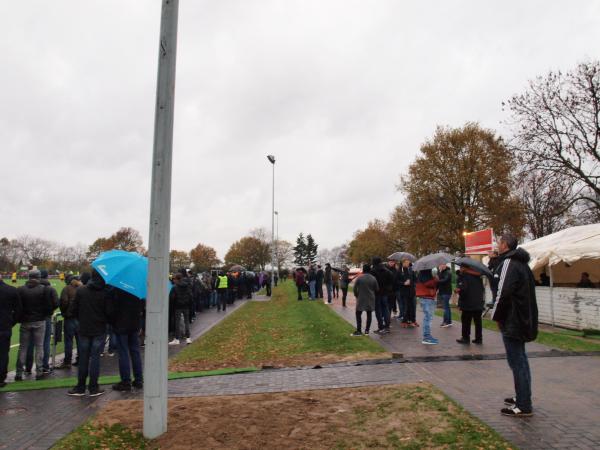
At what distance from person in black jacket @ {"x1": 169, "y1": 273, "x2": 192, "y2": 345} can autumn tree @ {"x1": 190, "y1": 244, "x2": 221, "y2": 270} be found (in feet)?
346

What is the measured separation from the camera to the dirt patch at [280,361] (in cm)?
875

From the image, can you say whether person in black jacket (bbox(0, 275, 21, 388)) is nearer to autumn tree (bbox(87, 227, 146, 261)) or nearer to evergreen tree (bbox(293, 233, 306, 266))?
autumn tree (bbox(87, 227, 146, 261))

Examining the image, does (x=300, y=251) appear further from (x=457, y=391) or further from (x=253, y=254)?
(x=457, y=391)

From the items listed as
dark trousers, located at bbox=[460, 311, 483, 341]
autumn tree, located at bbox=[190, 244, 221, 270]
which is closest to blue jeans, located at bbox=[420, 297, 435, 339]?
dark trousers, located at bbox=[460, 311, 483, 341]

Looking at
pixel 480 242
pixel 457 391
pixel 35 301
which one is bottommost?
pixel 457 391

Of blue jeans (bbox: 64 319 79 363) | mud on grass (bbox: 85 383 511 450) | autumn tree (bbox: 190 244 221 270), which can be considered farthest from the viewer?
autumn tree (bbox: 190 244 221 270)

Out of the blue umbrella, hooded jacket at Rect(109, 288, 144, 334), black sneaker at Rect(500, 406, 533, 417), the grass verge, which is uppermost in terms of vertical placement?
the blue umbrella

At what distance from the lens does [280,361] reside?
9.12m

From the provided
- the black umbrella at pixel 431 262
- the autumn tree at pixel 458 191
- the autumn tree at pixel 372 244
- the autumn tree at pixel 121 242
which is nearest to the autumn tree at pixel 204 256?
the autumn tree at pixel 121 242

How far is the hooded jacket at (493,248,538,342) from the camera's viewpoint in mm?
5199

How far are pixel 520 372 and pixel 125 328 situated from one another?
221 inches

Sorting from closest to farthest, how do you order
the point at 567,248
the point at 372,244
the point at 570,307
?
the point at 570,307, the point at 567,248, the point at 372,244

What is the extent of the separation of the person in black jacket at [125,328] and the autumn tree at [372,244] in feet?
207

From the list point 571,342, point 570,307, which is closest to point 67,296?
point 571,342
